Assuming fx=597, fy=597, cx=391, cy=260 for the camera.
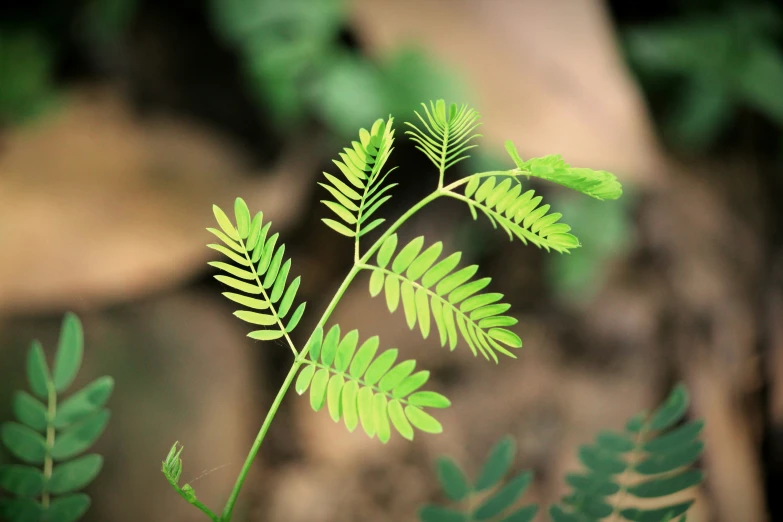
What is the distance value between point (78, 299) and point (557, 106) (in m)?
1.07

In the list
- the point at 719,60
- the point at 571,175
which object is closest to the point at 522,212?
the point at 571,175

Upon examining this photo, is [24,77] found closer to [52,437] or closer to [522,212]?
[52,437]

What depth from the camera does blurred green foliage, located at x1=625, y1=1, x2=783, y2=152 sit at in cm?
146

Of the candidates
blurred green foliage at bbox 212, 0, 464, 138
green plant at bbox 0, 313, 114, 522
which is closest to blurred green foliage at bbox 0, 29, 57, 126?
blurred green foliage at bbox 212, 0, 464, 138

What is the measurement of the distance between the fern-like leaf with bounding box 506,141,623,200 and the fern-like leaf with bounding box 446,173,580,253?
1cm

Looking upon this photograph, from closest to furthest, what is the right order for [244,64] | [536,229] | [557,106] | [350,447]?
[536,229] < [350,447] < [557,106] < [244,64]

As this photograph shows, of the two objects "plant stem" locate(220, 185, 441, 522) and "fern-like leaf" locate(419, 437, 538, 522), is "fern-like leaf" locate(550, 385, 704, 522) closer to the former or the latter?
"fern-like leaf" locate(419, 437, 538, 522)

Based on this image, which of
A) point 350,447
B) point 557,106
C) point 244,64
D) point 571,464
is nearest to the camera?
point 571,464

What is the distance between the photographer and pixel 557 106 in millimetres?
1330

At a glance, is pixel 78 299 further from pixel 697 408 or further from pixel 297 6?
pixel 697 408

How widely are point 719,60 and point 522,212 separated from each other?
144cm

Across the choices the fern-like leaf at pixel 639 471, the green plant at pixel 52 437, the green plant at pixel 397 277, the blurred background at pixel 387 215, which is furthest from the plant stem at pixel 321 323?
the blurred background at pixel 387 215

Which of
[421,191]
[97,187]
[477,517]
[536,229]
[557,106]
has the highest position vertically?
[557,106]

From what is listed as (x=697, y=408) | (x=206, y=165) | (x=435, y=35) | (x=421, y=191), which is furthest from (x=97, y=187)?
(x=697, y=408)
